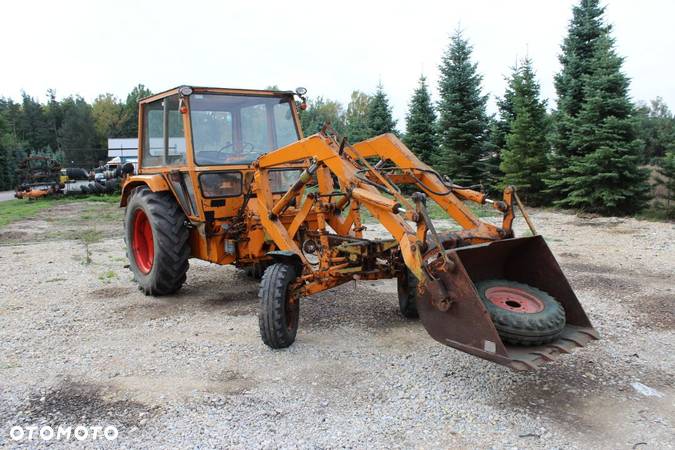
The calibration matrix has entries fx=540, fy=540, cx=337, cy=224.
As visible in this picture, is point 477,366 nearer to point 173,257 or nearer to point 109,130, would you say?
point 173,257

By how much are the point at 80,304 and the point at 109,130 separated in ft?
224

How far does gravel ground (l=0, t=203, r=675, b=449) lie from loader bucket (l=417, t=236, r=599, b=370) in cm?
39

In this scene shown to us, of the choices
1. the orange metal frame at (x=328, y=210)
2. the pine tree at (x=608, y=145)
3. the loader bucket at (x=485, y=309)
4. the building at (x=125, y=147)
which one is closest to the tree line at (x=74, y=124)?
the building at (x=125, y=147)

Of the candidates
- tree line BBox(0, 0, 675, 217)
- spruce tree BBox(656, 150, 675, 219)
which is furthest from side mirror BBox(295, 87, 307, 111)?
spruce tree BBox(656, 150, 675, 219)

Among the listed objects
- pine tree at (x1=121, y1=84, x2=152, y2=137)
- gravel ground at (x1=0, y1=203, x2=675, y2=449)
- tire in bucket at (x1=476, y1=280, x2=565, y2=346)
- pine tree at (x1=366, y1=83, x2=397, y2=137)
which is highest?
pine tree at (x1=121, y1=84, x2=152, y2=137)

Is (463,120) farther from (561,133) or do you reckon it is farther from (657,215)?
(657,215)

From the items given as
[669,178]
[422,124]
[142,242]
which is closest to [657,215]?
[669,178]

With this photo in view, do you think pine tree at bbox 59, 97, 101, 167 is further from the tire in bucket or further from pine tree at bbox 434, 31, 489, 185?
the tire in bucket

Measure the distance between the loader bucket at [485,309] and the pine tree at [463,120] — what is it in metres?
13.5

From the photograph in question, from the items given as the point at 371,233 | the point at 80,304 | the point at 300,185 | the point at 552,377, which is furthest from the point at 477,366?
the point at 371,233

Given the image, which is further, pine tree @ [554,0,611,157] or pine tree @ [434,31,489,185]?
pine tree @ [434,31,489,185]

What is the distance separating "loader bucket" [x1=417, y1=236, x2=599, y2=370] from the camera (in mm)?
3488

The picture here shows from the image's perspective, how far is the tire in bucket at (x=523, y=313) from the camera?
11.9ft

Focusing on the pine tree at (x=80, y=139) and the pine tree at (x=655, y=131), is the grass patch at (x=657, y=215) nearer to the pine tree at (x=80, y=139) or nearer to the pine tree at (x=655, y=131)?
the pine tree at (x=655, y=131)
